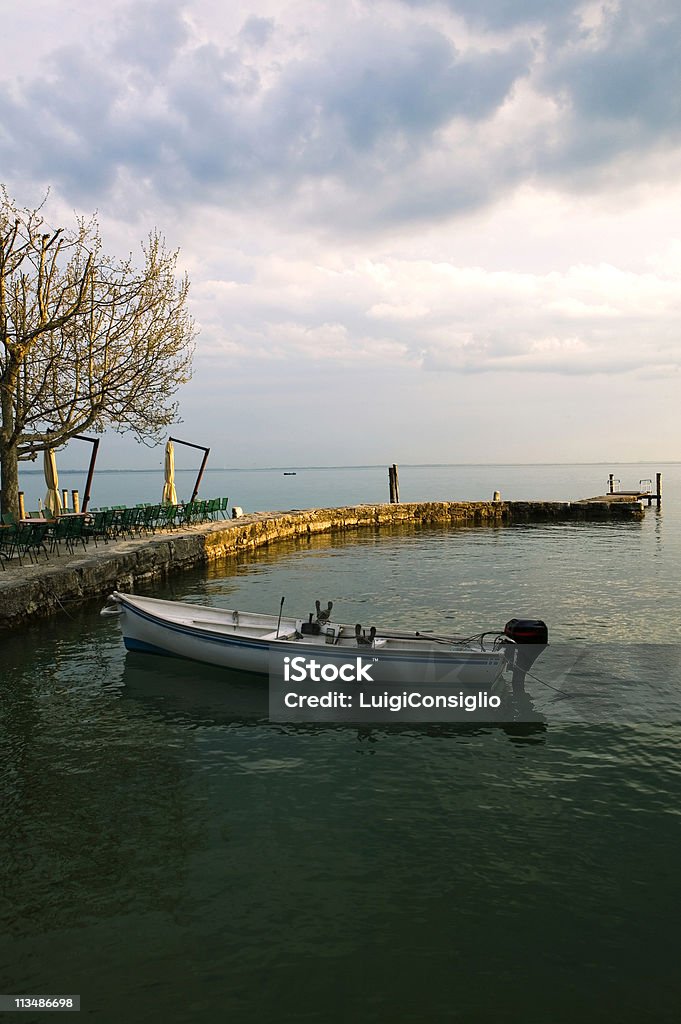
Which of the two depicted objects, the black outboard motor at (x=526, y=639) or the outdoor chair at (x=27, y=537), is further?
the outdoor chair at (x=27, y=537)

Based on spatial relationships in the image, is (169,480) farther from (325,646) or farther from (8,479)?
(325,646)

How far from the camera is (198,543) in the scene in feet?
72.1

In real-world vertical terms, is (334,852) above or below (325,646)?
below

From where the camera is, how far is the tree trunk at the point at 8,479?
19.0m

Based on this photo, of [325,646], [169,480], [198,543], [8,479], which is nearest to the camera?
[325,646]

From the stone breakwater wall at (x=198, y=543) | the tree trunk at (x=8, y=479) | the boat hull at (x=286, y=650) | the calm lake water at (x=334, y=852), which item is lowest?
the calm lake water at (x=334, y=852)

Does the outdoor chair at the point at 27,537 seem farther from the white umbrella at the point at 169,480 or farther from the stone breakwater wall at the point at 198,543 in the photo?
the white umbrella at the point at 169,480

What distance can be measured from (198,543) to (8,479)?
19.8ft

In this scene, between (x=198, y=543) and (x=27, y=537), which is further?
(x=198, y=543)

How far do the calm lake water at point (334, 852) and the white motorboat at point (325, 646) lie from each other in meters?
0.57

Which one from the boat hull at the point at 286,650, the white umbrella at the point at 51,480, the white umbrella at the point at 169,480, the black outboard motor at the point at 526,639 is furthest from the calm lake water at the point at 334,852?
the white umbrella at the point at 169,480

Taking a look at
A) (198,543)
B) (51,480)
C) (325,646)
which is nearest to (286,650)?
(325,646)

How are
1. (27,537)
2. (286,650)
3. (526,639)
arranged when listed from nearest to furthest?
1. (526,639)
2. (286,650)
3. (27,537)

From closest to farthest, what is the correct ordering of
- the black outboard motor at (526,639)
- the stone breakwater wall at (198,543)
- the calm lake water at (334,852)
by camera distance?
the calm lake water at (334,852) → the black outboard motor at (526,639) → the stone breakwater wall at (198,543)
